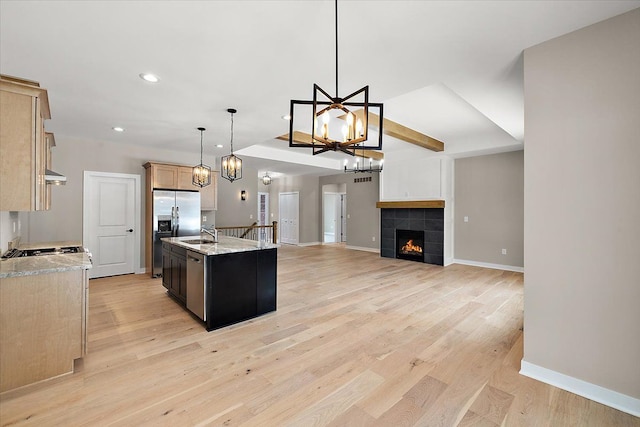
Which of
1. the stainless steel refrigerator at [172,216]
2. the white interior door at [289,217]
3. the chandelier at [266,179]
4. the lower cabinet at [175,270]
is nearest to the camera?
the lower cabinet at [175,270]

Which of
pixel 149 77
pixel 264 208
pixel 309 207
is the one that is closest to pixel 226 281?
pixel 149 77

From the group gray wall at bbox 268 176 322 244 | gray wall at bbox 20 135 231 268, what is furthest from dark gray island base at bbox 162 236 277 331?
gray wall at bbox 268 176 322 244

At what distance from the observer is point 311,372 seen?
2.34 meters

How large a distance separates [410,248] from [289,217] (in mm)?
5257

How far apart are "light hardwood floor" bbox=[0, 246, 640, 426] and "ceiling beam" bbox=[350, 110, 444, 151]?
277cm

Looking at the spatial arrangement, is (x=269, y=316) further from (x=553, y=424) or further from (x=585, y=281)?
(x=585, y=281)

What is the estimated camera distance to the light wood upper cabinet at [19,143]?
2.16m

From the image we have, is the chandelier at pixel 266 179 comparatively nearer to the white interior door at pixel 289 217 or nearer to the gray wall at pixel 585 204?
the white interior door at pixel 289 217

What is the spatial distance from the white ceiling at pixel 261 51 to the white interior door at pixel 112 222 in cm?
173

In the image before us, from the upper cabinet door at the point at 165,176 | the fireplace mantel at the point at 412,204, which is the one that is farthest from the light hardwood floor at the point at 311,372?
the fireplace mantel at the point at 412,204

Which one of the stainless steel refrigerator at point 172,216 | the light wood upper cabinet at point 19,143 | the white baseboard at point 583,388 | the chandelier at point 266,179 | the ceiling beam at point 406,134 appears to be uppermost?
the ceiling beam at point 406,134

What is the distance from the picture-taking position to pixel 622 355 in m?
1.94

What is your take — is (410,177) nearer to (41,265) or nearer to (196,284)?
(196,284)

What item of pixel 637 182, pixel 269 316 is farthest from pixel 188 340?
pixel 637 182
